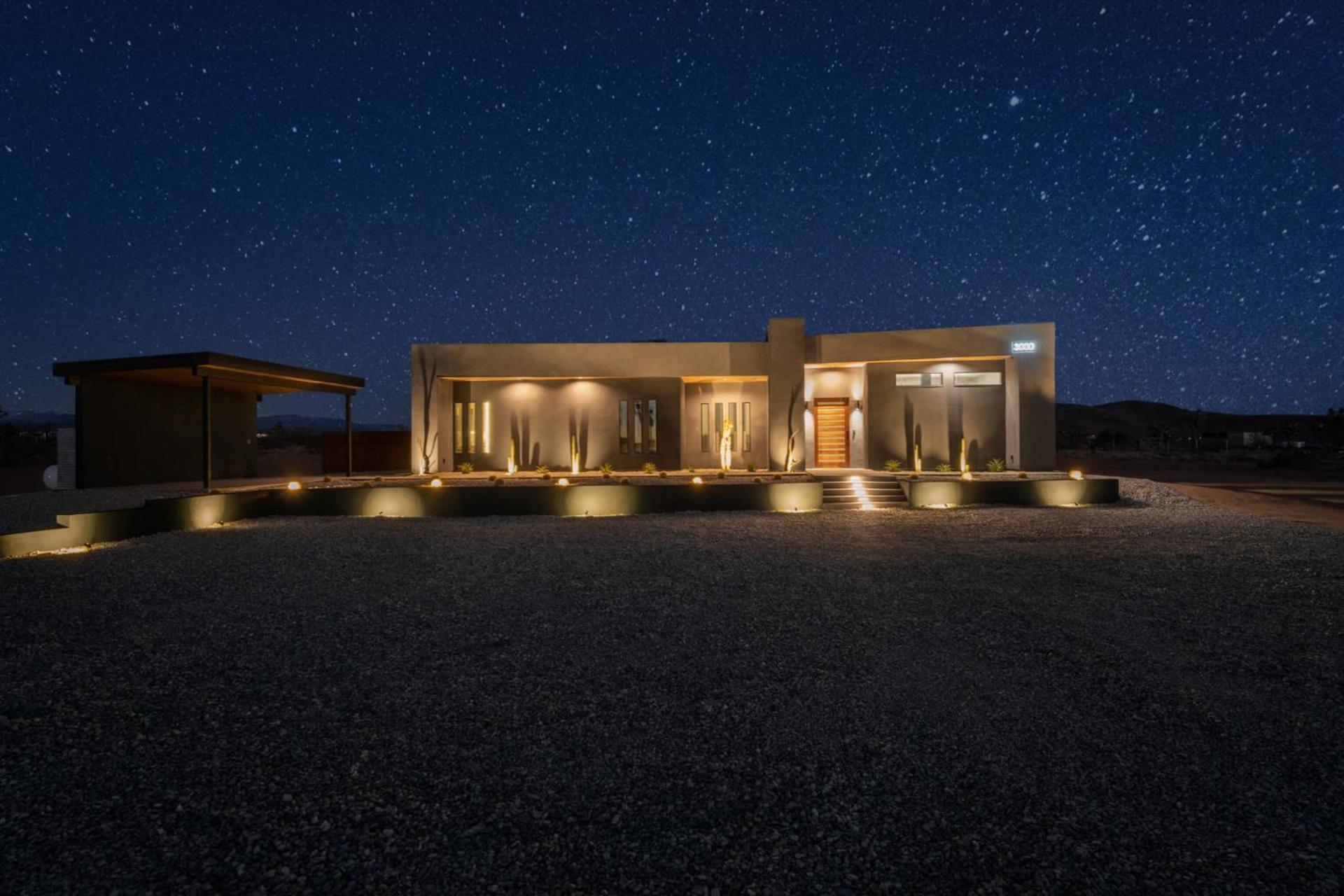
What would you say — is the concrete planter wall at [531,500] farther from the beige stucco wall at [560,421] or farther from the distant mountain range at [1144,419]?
the distant mountain range at [1144,419]

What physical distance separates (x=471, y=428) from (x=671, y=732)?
662 inches

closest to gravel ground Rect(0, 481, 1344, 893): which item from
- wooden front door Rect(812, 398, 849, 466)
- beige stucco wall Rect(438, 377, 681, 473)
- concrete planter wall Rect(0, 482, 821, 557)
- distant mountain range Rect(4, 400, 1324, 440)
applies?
concrete planter wall Rect(0, 482, 821, 557)

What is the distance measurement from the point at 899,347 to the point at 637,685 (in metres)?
15.4

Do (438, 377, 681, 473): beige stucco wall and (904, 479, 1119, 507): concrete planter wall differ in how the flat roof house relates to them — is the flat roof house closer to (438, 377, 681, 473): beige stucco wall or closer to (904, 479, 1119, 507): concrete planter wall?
(438, 377, 681, 473): beige stucco wall

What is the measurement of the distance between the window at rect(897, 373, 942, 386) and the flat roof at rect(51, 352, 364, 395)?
15006mm

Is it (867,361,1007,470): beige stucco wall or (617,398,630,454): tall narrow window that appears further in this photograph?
(617,398,630,454): tall narrow window

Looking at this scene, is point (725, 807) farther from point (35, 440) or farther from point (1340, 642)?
point (35, 440)

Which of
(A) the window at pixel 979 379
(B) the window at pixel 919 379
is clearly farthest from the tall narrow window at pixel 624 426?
(A) the window at pixel 979 379

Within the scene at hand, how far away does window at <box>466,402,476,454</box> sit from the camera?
19047 millimetres

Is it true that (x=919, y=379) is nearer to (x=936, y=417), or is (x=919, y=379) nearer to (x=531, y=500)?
(x=936, y=417)

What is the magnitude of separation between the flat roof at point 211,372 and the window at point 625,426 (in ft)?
23.5

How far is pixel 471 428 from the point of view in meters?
19.1

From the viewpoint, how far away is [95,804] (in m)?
2.84

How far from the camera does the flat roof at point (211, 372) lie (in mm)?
13055
